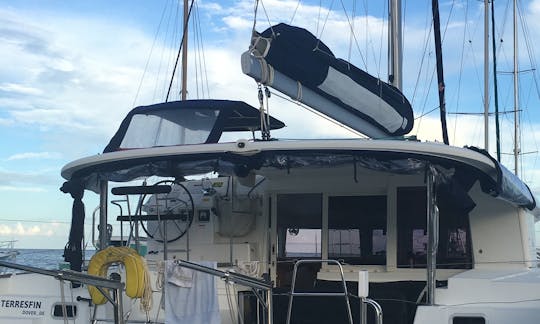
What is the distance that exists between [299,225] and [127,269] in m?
2.95

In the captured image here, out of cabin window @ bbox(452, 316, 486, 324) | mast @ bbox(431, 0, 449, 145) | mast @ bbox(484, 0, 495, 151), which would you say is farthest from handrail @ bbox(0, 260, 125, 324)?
mast @ bbox(484, 0, 495, 151)

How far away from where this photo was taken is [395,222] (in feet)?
25.4

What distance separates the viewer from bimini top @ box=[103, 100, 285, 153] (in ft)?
24.5

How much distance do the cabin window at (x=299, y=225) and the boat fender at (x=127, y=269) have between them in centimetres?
275

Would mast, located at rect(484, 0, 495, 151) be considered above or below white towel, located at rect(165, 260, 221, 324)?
above

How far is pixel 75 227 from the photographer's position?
7.07 meters

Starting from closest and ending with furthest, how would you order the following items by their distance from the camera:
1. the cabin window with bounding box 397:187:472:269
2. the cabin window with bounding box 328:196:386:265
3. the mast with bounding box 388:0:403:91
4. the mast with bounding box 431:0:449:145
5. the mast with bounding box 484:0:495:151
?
the cabin window with bounding box 397:187:472:269
the cabin window with bounding box 328:196:386:265
the mast with bounding box 431:0:449:145
the mast with bounding box 388:0:403:91
the mast with bounding box 484:0:495:151

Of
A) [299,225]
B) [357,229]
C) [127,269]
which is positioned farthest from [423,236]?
[127,269]

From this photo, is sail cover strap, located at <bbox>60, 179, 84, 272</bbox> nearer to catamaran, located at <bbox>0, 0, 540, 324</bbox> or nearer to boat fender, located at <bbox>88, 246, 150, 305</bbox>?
catamaran, located at <bbox>0, 0, 540, 324</bbox>

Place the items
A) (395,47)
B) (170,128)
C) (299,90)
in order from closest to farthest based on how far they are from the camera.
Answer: (299,90)
(170,128)
(395,47)

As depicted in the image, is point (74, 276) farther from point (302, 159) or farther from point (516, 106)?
point (516, 106)

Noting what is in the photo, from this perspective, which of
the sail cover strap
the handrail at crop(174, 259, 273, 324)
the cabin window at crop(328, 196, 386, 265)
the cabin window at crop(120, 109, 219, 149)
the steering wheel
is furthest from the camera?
the steering wheel

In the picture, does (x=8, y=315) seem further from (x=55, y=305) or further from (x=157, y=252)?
(x=157, y=252)

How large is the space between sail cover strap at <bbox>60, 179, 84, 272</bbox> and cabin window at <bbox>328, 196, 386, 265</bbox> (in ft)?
9.28
